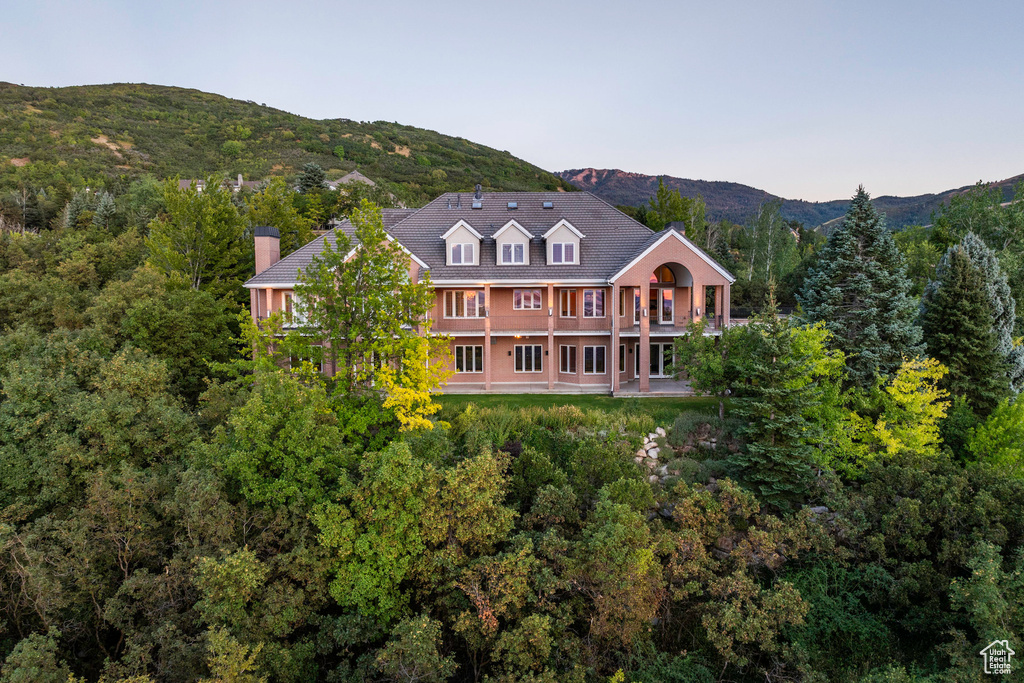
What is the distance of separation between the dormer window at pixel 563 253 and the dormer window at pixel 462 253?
4.68 m

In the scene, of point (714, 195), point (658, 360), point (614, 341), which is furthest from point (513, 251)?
point (714, 195)

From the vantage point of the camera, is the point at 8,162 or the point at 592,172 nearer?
the point at 8,162

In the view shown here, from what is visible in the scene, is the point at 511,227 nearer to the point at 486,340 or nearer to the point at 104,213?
the point at 486,340

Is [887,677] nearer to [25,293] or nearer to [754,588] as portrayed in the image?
[754,588]

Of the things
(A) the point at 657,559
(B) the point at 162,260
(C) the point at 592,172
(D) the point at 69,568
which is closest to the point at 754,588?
(A) the point at 657,559

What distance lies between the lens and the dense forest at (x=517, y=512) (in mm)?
12047

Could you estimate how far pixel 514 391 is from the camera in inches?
1011

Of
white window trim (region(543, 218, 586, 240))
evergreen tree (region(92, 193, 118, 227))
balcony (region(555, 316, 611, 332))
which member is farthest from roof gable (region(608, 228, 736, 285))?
evergreen tree (region(92, 193, 118, 227))

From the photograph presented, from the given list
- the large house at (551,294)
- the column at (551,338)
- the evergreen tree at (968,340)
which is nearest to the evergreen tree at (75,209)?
the large house at (551,294)

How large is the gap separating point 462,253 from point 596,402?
1132 centimetres

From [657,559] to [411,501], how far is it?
23.3 ft

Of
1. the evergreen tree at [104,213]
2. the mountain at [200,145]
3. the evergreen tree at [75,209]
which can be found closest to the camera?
the evergreen tree at [104,213]
